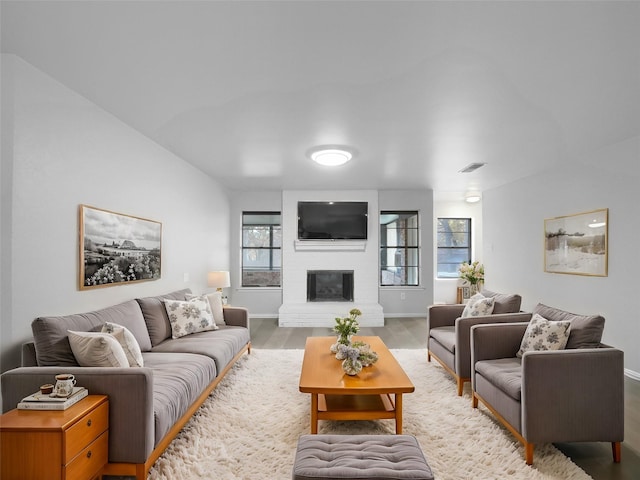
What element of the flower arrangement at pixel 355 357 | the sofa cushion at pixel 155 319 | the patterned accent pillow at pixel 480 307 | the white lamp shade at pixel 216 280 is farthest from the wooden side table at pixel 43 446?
the white lamp shade at pixel 216 280

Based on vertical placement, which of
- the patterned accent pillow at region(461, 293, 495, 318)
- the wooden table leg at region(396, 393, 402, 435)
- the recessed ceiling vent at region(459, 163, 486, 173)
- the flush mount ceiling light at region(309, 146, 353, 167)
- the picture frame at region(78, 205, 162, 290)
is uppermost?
the recessed ceiling vent at region(459, 163, 486, 173)

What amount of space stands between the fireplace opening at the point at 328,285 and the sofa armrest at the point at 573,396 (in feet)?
15.9

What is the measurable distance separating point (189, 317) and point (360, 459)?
8.56 feet

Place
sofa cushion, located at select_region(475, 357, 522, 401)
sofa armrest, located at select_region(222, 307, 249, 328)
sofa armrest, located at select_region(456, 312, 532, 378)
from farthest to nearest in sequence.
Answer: sofa armrest, located at select_region(222, 307, 249, 328), sofa armrest, located at select_region(456, 312, 532, 378), sofa cushion, located at select_region(475, 357, 522, 401)

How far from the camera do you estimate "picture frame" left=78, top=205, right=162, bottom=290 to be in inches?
112

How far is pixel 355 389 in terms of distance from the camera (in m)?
2.51

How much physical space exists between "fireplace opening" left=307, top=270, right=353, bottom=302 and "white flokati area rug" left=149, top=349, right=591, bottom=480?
11.2 ft

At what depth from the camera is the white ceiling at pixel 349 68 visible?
1.81 metres

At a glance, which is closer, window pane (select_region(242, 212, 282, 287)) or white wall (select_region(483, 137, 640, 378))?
white wall (select_region(483, 137, 640, 378))

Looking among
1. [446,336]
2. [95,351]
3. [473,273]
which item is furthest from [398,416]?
[473,273]

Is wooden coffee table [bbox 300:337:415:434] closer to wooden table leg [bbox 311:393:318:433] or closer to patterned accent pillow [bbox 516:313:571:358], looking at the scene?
wooden table leg [bbox 311:393:318:433]

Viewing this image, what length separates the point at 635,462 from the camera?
230cm

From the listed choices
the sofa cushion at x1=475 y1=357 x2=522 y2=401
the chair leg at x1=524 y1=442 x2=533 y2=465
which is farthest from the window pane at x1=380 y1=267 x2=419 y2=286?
the chair leg at x1=524 y1=442 x2=533 y2=465

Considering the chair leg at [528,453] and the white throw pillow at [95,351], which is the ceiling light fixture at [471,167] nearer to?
the chair leg at [528,453]
